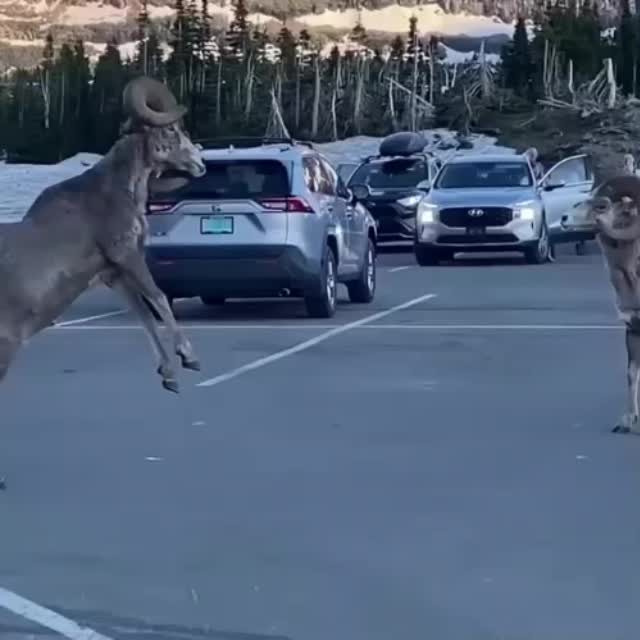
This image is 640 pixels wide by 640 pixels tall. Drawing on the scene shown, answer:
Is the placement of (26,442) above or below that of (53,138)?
above

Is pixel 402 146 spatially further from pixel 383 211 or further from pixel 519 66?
pixel 519 66

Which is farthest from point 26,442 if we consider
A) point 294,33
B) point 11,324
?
point 294,33

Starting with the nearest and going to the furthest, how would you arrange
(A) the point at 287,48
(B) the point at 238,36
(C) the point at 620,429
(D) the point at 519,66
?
(C) the point at 620,429 < (D) the point at 519,66 < (B) the point at 238,36 < (A) the point at 287,48

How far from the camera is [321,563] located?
8.56 metres

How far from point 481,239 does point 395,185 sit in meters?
5.87

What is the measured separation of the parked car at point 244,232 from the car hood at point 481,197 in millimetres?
10458

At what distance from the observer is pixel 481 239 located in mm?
30688

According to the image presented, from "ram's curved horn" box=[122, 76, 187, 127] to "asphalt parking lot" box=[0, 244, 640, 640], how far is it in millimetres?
A: 1939

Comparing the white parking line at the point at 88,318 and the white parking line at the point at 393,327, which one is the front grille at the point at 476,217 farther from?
the white parking line at the point at 393,327

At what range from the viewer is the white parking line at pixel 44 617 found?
7.41 m

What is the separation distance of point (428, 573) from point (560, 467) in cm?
271

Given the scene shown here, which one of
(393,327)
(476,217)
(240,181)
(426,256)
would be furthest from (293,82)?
(393,327)

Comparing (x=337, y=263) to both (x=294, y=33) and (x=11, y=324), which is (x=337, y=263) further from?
(x=294, y=33)

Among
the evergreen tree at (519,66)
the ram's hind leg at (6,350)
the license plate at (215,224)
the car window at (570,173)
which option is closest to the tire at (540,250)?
the car window at (570,173)
